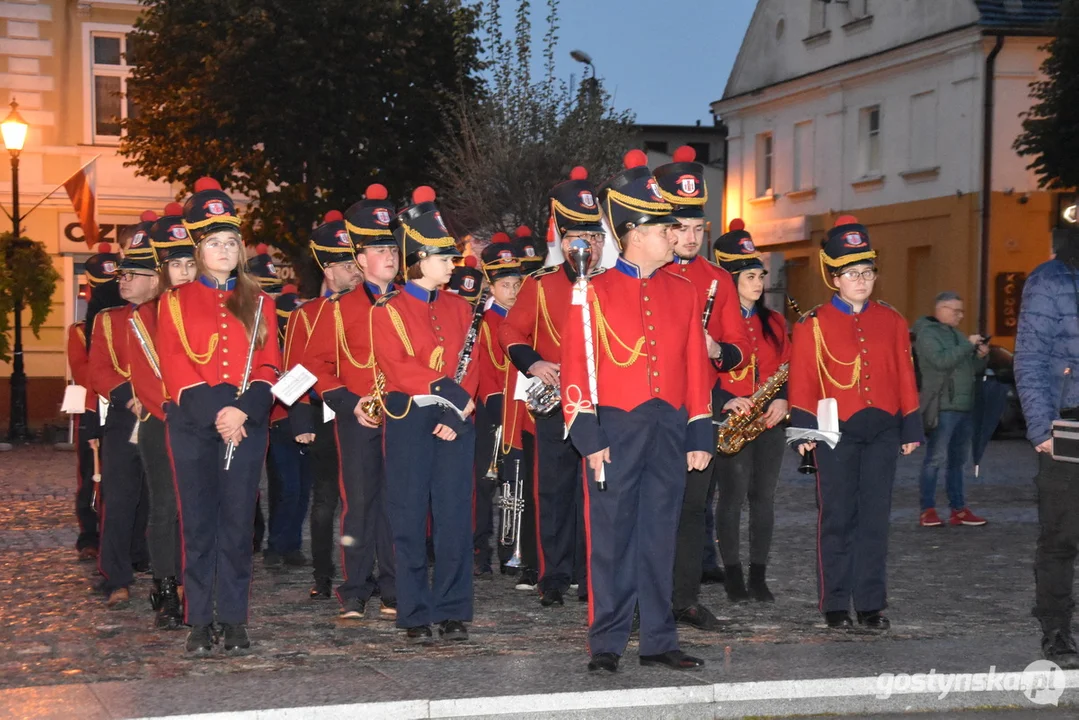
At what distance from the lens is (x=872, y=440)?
343 inches

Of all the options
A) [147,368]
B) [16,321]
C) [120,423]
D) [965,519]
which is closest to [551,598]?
[147,368]

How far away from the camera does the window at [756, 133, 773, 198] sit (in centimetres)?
4112

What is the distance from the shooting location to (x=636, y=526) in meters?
7.50

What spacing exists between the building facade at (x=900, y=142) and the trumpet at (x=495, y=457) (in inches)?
869

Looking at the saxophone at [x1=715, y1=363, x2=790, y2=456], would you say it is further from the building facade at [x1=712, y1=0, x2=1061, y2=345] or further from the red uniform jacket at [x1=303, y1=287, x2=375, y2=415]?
the building facade at [x1=712, y1=0, x2=1061, y2=345]

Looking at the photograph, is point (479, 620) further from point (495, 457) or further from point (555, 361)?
point (495, 457)

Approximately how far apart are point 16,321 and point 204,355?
18.9 m

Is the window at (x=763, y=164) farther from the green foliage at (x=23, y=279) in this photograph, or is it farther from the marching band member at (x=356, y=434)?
the marching band member at (x=356, y=434)

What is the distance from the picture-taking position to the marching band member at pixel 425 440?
8156 millimetres

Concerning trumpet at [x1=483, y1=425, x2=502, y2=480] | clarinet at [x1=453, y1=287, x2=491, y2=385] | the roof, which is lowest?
trumpet at [x1=483, y1=425, x2=502, y2=480]

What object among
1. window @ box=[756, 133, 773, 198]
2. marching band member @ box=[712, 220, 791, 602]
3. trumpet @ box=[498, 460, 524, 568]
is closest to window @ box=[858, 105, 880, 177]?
window @ box=[756, 133, 773, 198]

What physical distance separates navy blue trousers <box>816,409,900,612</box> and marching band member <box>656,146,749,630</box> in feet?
2.21

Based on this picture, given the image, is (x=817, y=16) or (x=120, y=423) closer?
(x=120, y=423)

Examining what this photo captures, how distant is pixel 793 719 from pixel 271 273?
6696 mm
